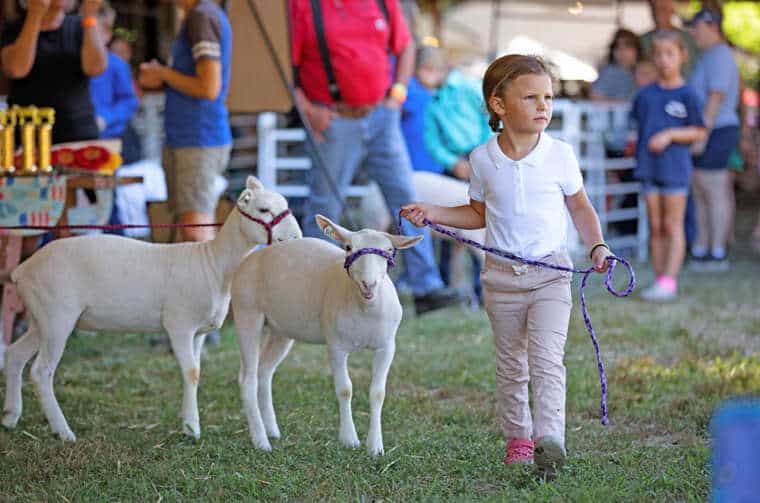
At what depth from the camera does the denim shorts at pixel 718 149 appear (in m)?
10.2

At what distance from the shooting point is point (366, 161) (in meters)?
7.56

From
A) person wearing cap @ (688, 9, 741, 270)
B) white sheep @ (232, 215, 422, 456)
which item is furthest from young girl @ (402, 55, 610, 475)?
A: person wearing cap @ (688, 9, 741, 270)

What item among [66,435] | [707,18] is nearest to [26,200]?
[66,435]

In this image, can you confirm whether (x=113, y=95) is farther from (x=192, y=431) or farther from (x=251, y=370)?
(x=251, y=370)

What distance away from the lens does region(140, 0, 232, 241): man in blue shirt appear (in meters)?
6.12

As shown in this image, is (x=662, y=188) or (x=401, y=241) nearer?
(x=401, y=241)

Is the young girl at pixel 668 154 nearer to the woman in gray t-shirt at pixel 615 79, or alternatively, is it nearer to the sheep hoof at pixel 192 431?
the woman in gray t-shirt at pixel 615 79

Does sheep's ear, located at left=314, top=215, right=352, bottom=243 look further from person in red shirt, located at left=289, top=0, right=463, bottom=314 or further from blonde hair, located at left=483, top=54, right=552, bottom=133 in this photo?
person in red shirt, located at left=289, top=0, right=463, bottom=314

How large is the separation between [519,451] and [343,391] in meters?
0.70

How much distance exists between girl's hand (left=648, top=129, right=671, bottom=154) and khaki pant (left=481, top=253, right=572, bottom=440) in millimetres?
4778

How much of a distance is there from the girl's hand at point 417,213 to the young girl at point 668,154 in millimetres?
4897

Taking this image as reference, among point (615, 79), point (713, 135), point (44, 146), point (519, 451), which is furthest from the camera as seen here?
point (615, 79)

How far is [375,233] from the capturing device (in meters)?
4.05

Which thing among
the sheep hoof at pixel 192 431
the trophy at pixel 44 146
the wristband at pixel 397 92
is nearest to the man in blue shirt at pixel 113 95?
the wristband at pixel 397 92
